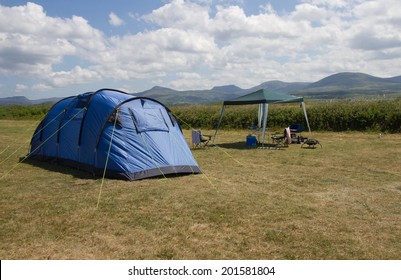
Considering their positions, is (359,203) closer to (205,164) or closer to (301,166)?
(301,166)

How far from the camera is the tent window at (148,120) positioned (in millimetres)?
9125

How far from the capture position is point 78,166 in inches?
385

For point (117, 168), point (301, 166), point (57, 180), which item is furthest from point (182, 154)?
point (301, 166)

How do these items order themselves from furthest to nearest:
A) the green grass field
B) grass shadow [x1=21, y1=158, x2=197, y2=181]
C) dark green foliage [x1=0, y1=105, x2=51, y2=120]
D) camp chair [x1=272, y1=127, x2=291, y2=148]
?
dark green foliage [x1=0, y1=105, x2=51, y2=120] < camp chair [x1=272, y1=127, x2=291, y2=148] < grass shadow [x1=21, y1=158, x2=197, y2=181] < the green grass field

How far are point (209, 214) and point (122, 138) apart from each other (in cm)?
356

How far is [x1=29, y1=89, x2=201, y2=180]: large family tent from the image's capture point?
873cm

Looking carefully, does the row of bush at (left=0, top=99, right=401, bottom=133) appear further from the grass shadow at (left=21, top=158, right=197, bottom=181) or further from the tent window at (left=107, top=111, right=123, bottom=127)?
the tent window at (left=107, top=111, right=123, bottom=127)

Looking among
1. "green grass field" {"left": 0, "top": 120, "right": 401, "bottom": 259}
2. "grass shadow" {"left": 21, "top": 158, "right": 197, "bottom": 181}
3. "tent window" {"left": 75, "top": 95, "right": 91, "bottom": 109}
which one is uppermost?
"tent window" {"left": 75, "top": 95, "right": 91, "bottom": 109}

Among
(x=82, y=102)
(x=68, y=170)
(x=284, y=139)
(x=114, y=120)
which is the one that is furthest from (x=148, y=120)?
(x=284, y=139)

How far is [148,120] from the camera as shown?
9.32 m

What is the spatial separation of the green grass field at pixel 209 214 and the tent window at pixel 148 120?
4.42ft

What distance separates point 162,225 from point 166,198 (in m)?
1.45

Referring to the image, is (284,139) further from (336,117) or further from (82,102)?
(82,102)

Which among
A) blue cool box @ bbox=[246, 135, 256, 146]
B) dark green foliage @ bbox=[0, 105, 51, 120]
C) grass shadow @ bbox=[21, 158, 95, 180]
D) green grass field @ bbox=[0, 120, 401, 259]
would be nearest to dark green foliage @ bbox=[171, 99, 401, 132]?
blue cool box @ bbox=[246, 135, 256, 146]
